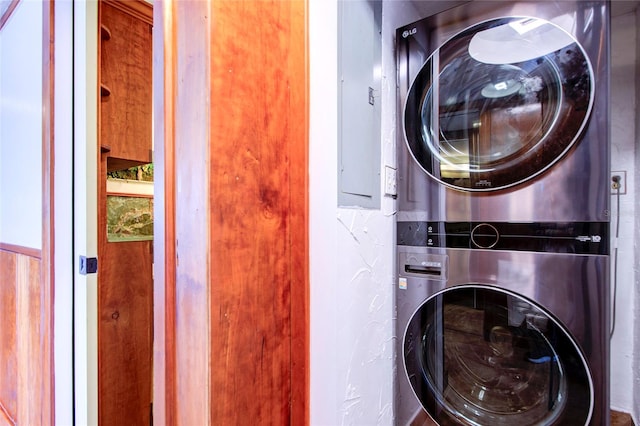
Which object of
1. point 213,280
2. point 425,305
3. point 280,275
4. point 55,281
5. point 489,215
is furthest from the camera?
point 55,281

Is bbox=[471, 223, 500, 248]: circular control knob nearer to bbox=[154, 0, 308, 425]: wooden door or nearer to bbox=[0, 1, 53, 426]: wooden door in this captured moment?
bbox=[154, 0, 308, 425]: wooden door

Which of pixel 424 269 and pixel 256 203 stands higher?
pixel 256 203

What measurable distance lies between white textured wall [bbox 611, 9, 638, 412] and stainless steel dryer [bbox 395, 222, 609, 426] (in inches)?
34.6

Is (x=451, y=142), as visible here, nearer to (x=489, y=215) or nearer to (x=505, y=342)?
(x=489, y=215)

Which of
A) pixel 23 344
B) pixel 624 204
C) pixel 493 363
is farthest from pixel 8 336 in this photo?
pixel 624 204

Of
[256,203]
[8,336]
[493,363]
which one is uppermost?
[256,203]

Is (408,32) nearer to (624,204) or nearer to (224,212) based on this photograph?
(224,212)

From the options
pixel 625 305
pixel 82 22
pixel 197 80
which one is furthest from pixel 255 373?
pixel 625 305

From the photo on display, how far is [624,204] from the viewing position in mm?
1345

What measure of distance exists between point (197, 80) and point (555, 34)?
101 cm

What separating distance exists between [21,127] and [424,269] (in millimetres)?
2117

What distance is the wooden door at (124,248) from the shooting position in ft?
4.02

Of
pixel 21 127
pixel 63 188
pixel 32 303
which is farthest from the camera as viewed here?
pixel 21 127

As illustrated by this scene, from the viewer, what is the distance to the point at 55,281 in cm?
117
